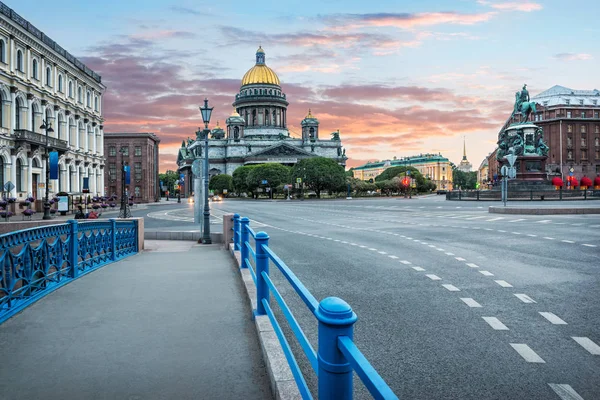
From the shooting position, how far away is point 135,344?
19.6 ft

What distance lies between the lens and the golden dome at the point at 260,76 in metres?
152

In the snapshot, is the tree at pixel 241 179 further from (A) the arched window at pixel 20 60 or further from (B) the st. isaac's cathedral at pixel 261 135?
(A) the arched window at pixel 20 60

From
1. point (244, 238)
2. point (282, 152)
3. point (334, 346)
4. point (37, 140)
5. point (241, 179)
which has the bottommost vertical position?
point (244, 238)

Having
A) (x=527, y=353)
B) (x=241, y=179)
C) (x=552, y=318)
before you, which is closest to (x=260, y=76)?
(x=241, y=179)

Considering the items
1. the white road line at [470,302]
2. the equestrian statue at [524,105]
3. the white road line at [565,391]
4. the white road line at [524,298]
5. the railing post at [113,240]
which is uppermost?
the equestrian statue at [524,105]

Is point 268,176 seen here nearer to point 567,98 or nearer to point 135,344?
point 567,98

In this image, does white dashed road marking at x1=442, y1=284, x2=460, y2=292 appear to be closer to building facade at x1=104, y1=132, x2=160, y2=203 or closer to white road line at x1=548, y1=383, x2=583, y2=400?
white road line at x1=548, y1=383, x2=583, y2=400

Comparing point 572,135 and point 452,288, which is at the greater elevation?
point 572,135

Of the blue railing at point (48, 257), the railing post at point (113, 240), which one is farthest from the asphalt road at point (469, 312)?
the railing post at point (113, 240)

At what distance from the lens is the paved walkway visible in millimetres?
4715

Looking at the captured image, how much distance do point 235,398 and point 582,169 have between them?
381 feet

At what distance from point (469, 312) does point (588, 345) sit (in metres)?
1.67

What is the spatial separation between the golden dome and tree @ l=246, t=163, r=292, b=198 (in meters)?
55.2

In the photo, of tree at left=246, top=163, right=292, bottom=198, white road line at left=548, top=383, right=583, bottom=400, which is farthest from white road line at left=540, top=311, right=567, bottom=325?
tree at left=246, top=163, right=292, bottom=198
